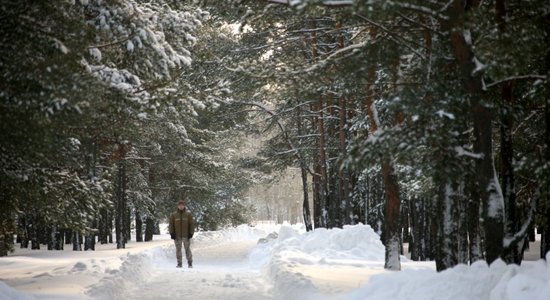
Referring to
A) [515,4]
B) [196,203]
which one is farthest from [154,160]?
[515,4]

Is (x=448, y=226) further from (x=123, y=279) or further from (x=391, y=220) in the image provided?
(x=123, y=279)

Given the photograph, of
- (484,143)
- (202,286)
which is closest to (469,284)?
(484,143)

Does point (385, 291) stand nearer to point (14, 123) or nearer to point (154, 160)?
point (14, 123)

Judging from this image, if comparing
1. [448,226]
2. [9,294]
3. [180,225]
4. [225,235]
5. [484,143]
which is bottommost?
[225,235]

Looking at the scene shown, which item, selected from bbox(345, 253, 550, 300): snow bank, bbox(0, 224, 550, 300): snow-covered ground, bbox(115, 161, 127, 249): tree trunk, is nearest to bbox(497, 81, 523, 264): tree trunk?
bbox(0, 224, 550, 300): snow-covered ground

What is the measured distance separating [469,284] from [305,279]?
4.96 m

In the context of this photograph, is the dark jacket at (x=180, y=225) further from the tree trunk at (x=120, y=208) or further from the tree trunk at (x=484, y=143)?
the tree trunk at (x=484, y=143)

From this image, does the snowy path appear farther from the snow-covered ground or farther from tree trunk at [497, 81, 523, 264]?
tree trunk at [497, 81, 523, 264]

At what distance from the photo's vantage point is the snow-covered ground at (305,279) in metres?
6.35

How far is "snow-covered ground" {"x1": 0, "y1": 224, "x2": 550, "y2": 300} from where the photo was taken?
635cm

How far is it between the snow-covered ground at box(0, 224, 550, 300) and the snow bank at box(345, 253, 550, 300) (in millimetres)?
10

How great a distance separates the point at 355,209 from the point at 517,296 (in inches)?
1061

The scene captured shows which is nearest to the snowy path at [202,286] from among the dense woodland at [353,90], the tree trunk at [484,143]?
the dense woodland at [353,90]

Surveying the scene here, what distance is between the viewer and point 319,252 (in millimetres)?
17766
